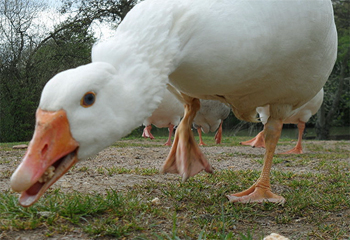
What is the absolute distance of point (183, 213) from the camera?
2533 millimetres

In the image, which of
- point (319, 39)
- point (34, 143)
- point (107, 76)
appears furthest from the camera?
point (319, 39)

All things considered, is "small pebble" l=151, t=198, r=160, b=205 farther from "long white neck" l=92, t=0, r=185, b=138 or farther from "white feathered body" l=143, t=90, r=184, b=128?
"white feathered body" l=143, t=90, r=184, b=128

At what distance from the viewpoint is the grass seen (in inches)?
79.0

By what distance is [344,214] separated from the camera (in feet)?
8.91

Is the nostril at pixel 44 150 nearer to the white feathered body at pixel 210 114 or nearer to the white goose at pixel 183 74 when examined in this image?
the white goose at pixel 183 74

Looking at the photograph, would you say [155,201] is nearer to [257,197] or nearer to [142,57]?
[257,197]

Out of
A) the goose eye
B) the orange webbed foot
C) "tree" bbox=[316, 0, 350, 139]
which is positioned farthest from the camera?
"tree" bbox=[316, 0, 350, 139]

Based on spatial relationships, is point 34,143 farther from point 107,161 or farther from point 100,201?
point 107,161

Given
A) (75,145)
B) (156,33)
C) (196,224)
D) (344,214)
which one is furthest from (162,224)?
(344,214)

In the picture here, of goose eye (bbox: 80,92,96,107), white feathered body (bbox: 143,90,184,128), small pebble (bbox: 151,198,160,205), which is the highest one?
goose eye (bbox: 80,92,96,107)

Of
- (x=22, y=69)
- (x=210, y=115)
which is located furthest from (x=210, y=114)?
(x=22, y=69)

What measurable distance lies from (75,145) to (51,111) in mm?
192

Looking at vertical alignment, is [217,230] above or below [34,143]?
below

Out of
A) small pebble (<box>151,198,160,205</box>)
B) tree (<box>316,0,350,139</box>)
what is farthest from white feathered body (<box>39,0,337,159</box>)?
tree (<box>316,0,350,139</box>)
